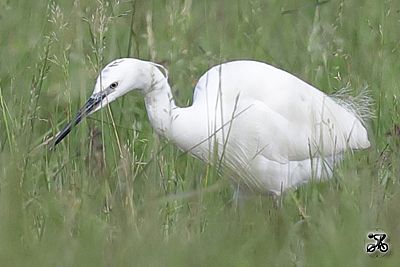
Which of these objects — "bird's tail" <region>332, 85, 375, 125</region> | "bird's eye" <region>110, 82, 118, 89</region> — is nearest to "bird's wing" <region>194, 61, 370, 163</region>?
"bird's tail" <region>332, 85, 375, 125</region>

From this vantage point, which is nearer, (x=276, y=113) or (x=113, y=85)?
(x=113, y=85)

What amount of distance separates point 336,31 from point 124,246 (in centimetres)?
287

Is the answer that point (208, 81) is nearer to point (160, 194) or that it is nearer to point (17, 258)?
point (160, 194)

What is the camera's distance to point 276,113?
4.30 meters

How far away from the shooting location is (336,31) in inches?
215

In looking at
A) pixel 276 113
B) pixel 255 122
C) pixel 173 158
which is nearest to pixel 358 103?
pixel 276 113

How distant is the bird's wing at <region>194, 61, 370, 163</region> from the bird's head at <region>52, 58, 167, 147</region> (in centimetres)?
27

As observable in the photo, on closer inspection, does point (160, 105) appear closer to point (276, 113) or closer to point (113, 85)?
point (113, 85)

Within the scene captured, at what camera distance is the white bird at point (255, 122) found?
157 inches

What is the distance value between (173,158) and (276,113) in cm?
37

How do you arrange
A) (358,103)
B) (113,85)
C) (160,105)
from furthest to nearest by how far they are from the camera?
(358,103) → (160,105) → (113,85)

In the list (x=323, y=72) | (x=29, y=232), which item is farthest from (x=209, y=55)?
(x=29, y=232)

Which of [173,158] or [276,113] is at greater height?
[276,113]

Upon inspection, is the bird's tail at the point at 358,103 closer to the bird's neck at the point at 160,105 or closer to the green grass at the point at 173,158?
the green grass at the point at 173,158
